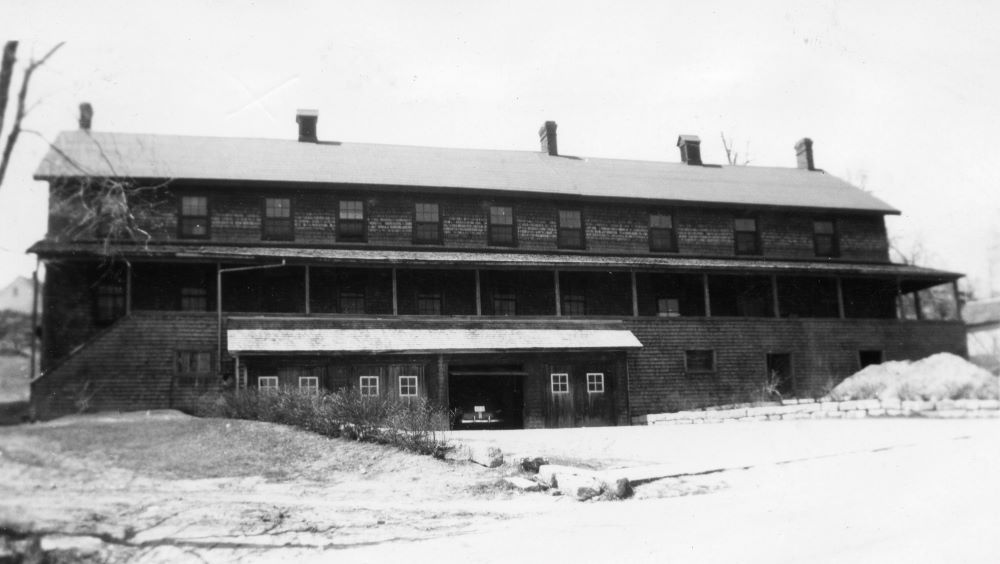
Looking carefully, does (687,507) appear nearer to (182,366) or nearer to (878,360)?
(182,366)

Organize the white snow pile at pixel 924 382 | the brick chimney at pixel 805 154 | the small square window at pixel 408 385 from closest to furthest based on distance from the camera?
the white snow pile at pixel 924 382, the small square window at pixel 408 385, the brick chimney at pixel 805 154

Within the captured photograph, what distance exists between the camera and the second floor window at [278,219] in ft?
91.9

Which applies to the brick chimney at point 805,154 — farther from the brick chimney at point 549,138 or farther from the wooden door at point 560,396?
the wooden door at point 560,396

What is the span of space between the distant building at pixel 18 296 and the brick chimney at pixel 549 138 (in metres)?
21.1

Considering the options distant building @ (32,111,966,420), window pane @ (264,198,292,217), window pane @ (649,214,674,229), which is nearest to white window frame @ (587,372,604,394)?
distant building @ (32,111,966,420)

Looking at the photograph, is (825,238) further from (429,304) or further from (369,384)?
(369,384)

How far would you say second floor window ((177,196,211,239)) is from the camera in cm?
2728

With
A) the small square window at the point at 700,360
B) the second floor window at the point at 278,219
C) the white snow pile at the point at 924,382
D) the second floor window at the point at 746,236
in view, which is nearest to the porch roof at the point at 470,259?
the second floor window at the point at 278,219

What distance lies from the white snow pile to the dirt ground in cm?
744

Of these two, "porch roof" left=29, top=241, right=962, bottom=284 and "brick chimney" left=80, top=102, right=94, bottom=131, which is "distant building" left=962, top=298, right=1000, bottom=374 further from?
"brick chimney" left=80, top=102, right=94, bottom=131

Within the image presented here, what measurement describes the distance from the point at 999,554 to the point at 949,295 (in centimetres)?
5391

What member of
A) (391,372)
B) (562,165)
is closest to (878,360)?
(562,165)

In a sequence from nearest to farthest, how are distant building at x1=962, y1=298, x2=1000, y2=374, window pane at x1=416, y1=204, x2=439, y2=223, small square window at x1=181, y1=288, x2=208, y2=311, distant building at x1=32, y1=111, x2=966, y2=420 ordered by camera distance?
distant building at x1=32, y1=111, x2=966, y2=420 < small square window at x1=181, y1=288, x2=208, y2=311 < window pane at x1=416, y1=204, x2=439, y2=223 < distant building at x1=962, y1=298, x2=1000, y2=374

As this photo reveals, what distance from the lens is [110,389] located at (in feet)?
72.0
